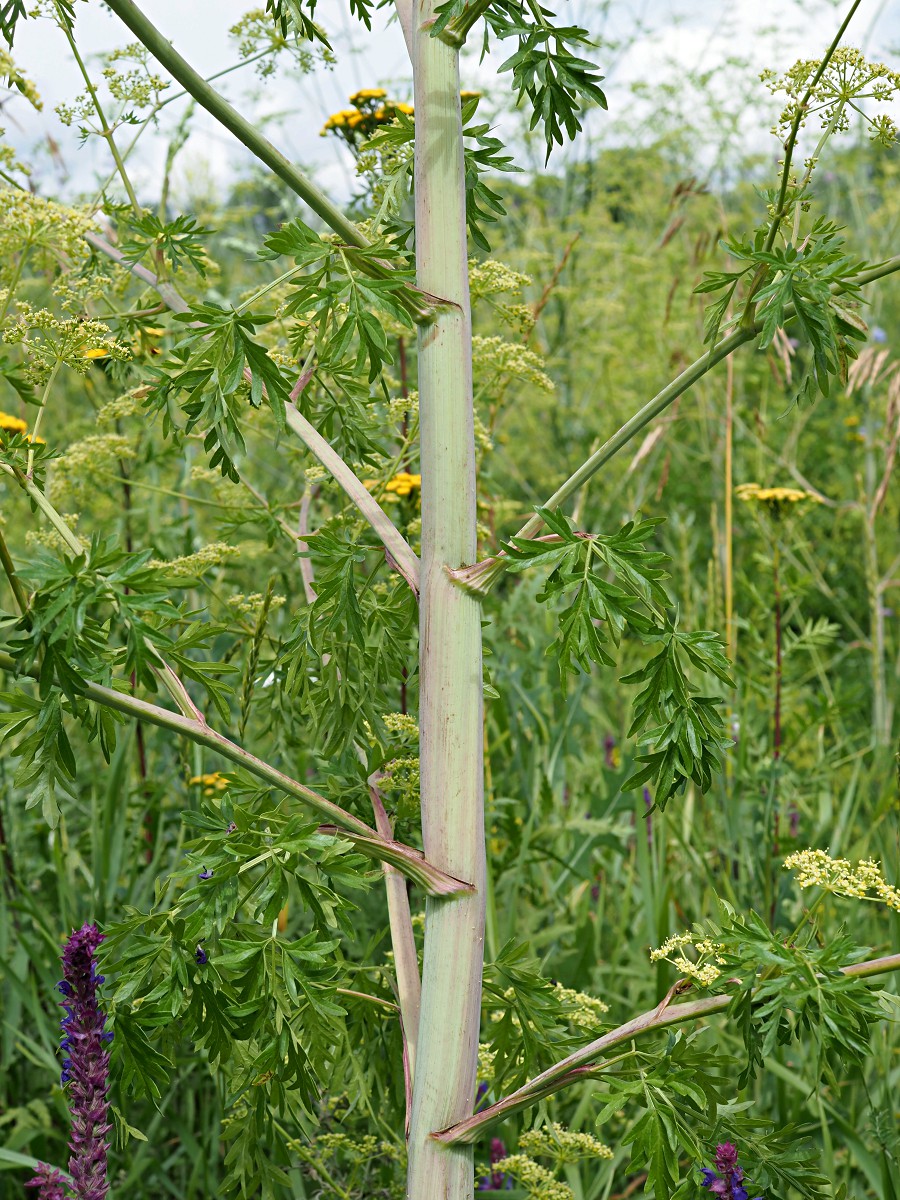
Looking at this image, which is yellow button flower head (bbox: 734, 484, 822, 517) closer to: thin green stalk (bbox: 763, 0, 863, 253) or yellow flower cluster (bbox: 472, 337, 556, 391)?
yellow flower cluster (bbox: 472, 337, 556, 391)

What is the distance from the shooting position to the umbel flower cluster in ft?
4.35

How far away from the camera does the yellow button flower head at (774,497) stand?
2832 mm

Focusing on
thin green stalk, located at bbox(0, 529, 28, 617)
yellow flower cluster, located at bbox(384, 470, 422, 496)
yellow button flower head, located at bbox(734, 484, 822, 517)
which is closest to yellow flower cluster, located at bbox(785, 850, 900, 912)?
thin green stalk, located at bbox(0, 529, 28, 617)

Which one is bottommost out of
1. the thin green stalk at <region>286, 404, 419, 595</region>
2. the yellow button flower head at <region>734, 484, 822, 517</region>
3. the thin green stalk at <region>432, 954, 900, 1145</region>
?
the thin green stalk at <region>432, 954, 900, 1145</region>

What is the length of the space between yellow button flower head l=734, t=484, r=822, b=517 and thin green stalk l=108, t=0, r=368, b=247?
6.34 feet

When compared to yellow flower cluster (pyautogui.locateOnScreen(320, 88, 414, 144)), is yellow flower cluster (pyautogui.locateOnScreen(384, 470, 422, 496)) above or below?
below

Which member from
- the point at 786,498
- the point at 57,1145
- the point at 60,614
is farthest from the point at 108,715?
the point at 786,498

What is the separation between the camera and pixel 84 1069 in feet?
4.39

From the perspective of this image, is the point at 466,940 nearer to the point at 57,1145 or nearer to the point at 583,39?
the point at 583,39

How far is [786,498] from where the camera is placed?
9.48 ft

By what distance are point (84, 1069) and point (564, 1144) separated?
0.71m

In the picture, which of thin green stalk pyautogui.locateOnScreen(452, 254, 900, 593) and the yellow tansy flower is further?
the yellow tansy flower

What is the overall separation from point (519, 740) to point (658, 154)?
16.8 feet

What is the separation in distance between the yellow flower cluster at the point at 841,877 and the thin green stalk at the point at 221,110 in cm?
78
